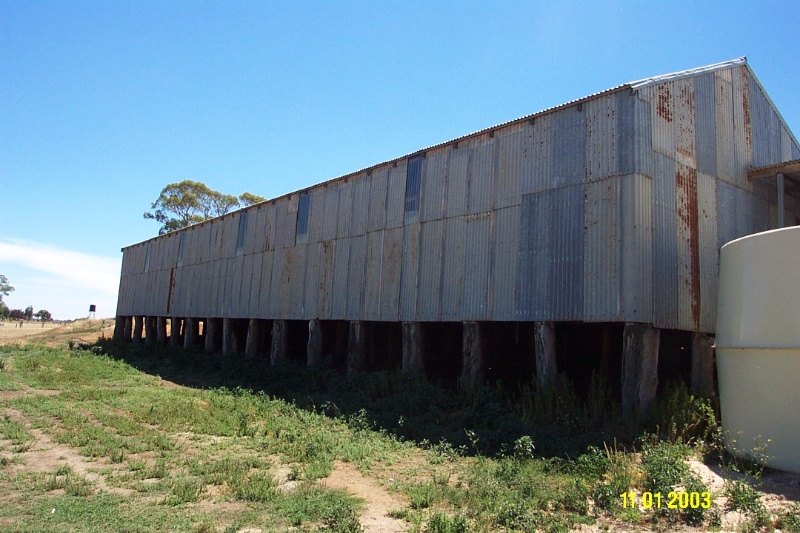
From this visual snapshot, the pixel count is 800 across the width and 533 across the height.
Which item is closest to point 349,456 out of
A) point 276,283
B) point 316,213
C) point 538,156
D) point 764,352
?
point 764,352

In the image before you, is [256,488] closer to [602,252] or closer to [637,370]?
[637,370]

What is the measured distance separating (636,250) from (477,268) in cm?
428

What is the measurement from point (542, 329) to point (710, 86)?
7931 mm

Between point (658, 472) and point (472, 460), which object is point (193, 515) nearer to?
point (472, 460)

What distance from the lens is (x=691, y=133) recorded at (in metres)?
14.2

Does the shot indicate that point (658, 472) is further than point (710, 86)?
No

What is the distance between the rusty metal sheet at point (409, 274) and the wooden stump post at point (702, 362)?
7148 millimetres

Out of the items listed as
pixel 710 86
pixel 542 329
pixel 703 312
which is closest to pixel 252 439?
pixel 542 329

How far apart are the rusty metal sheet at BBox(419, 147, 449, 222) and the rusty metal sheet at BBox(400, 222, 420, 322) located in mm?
601

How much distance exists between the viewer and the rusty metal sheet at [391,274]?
17.6 metres

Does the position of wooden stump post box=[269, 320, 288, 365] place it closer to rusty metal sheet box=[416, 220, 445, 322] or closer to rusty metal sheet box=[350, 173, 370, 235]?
A: rusty metal sheet box=[350, 173, 370, 235]

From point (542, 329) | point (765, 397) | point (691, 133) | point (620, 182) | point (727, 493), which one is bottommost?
point (727, 493)

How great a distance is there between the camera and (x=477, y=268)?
15141mm

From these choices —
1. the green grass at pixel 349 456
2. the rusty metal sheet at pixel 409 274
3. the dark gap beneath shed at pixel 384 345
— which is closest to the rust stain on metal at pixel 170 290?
the green grass at pixel 349 456
